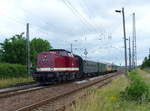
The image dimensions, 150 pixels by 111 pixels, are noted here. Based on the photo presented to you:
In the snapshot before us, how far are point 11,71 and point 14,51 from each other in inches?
1127

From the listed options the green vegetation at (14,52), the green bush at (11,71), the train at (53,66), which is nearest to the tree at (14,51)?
the green vegetation at (14,52)

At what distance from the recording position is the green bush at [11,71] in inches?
1590

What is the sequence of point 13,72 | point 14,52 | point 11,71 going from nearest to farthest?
1. point 11,71
2. point 13,72
3. point 14,52

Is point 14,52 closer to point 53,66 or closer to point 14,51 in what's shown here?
point 14,51

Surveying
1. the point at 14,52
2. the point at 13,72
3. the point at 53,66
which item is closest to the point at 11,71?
the point at 13,72

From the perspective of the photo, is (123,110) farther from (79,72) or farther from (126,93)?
(79,72)

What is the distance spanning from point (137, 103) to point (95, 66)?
4299 cm

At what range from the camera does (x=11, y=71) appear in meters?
42.2

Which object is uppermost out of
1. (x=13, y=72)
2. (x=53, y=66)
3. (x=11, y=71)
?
(x=53, y=66)

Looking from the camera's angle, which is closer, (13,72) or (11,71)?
(11,71)

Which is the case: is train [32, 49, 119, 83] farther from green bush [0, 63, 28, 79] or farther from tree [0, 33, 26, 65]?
tree [0, 33, 26, 65]

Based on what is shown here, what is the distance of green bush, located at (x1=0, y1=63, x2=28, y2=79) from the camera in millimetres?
40375

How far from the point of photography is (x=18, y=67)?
44281 mm

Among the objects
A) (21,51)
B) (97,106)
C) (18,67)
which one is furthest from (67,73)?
(21,51)
